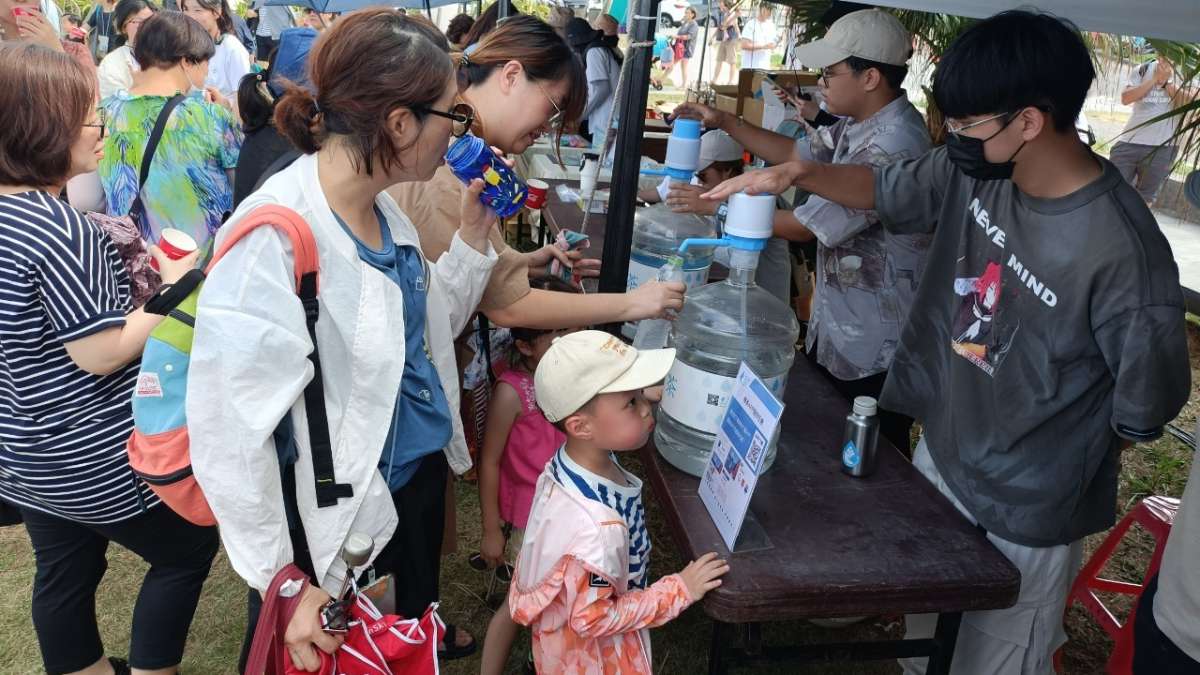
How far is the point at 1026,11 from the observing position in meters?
1.72

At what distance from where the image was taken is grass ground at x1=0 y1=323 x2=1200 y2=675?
268 centimetres

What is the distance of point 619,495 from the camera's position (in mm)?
1805

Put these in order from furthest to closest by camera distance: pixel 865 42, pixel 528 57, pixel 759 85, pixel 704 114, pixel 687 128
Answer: pixel 759 85, pixel 704 114, pixel 865 42, pixel 687 128, pixel 528 57

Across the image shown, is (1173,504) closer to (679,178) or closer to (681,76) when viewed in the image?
(679,178)

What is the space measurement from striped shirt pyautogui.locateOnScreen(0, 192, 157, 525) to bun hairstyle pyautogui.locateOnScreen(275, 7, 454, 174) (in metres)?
0.59

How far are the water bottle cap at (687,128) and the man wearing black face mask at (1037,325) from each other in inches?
32.0

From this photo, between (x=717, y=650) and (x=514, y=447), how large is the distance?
1006 mm

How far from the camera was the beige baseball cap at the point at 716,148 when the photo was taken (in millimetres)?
3658

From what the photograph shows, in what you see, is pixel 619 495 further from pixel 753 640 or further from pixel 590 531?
pixel 753 640

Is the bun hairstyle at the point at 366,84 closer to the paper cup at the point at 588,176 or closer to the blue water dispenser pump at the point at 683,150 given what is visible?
the blue water dispenser pump at the point at 683,150

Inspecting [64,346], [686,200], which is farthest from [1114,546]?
[64,346]

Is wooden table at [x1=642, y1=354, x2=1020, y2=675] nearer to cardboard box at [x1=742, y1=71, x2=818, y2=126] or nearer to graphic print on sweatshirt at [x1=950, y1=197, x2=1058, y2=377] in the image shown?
graphic print on sweatshirt at [x1=950, y1=197, x2=1058, y2=377]

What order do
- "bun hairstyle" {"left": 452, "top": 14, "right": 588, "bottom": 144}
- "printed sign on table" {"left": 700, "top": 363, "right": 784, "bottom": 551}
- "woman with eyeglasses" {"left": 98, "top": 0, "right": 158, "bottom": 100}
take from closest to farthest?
"printed sign on table" {"left": 700, "top": 363, "right": 784, "bottom": 551}, "bun hairstyle" {"left": 452, "top": 14, "right": 588, "bottom": 144}, "woman with eyeglasses" {"left": 98, "top": 0, "right": 158, "bottom": 100}

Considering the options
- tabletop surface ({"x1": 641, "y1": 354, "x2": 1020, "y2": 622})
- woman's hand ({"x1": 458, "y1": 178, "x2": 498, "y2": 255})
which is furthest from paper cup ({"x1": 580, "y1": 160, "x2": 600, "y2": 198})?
tabletop surface ({"x1": 641, "y1": 354, "x2": 1020, "y2": 622})
